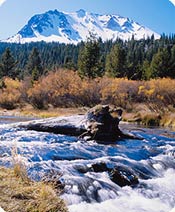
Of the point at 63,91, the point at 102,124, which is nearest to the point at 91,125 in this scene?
the point at 102,124

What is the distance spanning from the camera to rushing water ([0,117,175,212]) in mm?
3412

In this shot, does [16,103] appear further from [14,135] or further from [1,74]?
[14,135]

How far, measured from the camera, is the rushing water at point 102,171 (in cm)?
341

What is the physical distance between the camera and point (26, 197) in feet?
8.84

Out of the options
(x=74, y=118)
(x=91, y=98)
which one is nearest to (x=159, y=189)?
(x=74, y=118)

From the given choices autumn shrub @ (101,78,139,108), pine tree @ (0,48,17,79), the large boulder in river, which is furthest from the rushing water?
pine tree @ (0,48,17,79)

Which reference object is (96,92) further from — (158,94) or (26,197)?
(26,197)

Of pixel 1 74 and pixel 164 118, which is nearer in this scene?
pixel 164 118

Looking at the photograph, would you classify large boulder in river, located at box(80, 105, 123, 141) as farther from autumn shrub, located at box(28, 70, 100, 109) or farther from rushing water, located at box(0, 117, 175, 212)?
autumn shrub, located at box(28, 70, 100, 109)

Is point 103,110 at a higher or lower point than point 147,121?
higher

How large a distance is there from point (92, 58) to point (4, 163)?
2460cm

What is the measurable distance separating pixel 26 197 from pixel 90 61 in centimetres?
2539

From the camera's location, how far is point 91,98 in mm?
24984

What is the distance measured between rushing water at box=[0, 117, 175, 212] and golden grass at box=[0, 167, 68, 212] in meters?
0.27
